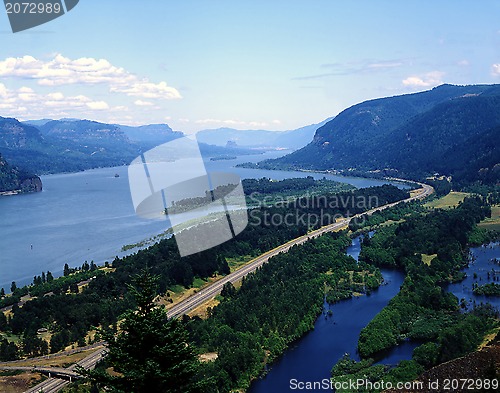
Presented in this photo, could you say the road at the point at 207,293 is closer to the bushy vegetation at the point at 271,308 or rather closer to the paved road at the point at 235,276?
the paved road at the point at 235,276

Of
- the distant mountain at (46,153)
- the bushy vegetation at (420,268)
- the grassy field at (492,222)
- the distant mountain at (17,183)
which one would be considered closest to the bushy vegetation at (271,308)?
the bushy vegetation at (420,268)

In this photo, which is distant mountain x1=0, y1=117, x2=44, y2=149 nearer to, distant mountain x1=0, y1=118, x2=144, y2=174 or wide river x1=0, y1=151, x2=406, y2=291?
distant mountain x1=0, y1=118, x2=144, y2=174

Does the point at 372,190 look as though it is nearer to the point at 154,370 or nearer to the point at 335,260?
the point at 335,260

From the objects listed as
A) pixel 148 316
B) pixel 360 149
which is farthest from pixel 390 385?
pixel 360 149

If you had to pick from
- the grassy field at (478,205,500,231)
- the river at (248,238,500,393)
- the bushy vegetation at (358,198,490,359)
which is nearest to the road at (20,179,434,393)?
the river at (248,238,500,393)

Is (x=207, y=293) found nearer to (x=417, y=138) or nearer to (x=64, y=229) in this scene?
(x=64, y=229)

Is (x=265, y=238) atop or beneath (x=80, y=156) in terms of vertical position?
beneath
